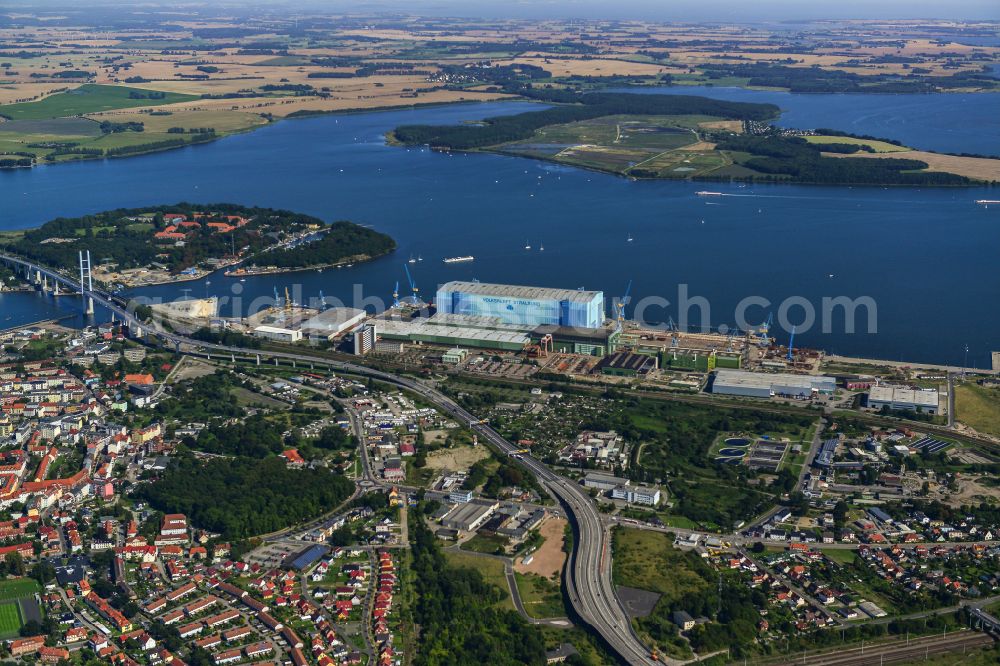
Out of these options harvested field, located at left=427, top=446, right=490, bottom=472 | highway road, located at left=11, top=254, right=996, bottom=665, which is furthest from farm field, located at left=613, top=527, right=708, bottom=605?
harvested field, located at left=427, top=446, right=490, bottom=472

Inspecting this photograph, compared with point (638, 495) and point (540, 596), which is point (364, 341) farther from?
point (540, 596)

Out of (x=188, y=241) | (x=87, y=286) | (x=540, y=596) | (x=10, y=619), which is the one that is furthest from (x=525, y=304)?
(x=10, y=619)

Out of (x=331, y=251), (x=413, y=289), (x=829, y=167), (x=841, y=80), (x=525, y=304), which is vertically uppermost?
(x=841, y=80)

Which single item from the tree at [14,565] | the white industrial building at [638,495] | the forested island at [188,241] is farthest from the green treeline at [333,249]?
the tree at [14,565]

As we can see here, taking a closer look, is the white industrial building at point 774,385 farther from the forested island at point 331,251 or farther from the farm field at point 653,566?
the forested island at point 331,251

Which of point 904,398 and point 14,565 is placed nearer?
point 14,565
